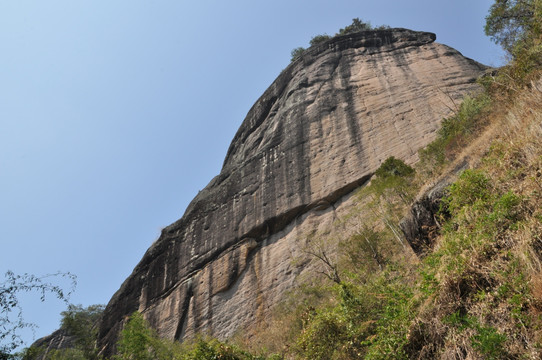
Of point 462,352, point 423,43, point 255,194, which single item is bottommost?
point 462,352

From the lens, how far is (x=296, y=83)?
1022 inches

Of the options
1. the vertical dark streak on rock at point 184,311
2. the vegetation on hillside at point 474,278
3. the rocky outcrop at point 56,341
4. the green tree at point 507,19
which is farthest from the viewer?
the rocky outcrop at point 56,341

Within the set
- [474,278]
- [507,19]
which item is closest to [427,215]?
[474,278]

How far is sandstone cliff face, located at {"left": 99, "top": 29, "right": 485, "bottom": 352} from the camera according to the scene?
18641 millimetres

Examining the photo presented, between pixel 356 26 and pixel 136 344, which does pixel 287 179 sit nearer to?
pixel 136 344

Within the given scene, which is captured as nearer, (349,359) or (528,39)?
(349,359)

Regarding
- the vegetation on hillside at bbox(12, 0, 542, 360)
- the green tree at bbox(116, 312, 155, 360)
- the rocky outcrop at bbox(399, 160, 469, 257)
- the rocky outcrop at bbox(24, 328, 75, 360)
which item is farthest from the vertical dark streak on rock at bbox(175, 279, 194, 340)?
the rocky outcrop at bbox(24, 328, 75, 360)

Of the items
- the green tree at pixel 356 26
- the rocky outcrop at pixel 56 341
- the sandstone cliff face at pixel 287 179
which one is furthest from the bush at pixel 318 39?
the rocky outcrop at pixel 56 341

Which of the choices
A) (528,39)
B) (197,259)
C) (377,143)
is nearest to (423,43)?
(377,143)

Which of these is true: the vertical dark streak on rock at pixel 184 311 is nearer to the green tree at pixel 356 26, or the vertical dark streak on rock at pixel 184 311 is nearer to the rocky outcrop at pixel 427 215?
the rocky outcrop at pixel 427 215

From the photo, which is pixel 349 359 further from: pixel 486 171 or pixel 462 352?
pixel 486 171

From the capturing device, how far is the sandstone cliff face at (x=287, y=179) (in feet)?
61.2

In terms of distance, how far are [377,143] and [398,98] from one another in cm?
349

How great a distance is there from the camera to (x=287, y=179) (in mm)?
20438
